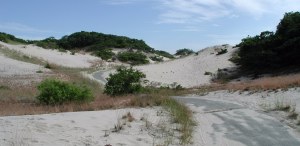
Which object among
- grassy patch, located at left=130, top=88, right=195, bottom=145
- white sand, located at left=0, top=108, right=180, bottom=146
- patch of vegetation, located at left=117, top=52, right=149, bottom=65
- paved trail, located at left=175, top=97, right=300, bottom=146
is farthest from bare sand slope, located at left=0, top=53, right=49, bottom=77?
patch of vegetation, located at left=117, top=52, right=149, bottom=65

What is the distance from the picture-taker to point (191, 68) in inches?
2643

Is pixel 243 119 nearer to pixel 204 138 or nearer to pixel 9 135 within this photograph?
pixel 204 138

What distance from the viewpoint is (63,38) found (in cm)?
14400

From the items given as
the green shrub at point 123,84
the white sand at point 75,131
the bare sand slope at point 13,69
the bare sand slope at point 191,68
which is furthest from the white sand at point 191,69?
the white sand at point 75,131

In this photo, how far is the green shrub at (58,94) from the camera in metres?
23.7

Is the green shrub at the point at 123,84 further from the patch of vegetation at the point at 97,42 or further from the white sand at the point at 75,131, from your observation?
the patch of vegetation at the point at 97,42

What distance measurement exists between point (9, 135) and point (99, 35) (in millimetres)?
135841

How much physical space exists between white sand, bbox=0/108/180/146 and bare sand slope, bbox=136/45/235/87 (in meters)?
37.9

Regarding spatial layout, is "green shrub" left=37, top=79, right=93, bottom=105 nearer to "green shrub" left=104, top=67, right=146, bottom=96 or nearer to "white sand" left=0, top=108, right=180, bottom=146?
"green shrub" left=104, top=67, right=146, bottom=96

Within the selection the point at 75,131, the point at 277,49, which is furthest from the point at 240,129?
the point at 277,49

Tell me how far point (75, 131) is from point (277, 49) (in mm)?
38623

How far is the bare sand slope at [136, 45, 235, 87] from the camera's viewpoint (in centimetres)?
5662

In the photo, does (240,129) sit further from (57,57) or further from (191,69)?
(57,57)

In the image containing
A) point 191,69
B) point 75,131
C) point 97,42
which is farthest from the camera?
point 97,42
